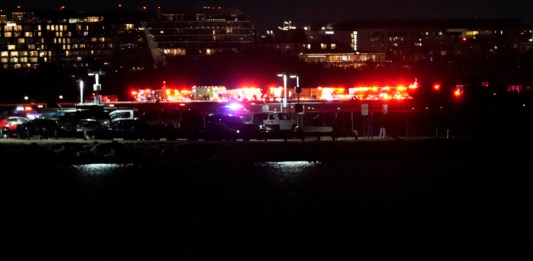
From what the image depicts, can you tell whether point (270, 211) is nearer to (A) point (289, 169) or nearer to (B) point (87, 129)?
(A) point (289, 169)

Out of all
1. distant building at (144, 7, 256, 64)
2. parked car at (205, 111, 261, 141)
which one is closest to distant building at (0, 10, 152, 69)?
distant building at (144, 7, 256, 64)

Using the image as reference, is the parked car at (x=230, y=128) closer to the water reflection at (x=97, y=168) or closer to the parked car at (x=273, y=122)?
the parked car at (x=273, y=122)

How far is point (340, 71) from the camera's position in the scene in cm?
12506

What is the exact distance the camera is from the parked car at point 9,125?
4184 centimetres

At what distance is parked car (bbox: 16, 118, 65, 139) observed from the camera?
40625mm

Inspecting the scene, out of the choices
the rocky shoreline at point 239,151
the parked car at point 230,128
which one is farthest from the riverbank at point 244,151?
the parked car at point 230,128

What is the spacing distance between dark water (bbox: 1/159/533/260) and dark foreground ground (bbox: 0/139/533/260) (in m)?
0.04

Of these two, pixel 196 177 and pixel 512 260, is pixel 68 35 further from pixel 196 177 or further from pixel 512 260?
pixel 512 260

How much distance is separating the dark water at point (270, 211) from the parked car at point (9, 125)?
8592 mm

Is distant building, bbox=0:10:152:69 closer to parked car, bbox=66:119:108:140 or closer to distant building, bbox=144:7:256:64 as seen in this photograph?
distant building, bbox=144:7:256:64

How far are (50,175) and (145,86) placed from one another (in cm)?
8499

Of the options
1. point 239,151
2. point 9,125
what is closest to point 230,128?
point 239,151

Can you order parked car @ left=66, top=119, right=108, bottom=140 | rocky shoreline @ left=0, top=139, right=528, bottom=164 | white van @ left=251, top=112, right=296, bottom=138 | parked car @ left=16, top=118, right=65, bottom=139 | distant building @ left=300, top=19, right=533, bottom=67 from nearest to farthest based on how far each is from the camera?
1. rocky shoreline @ left=0, top=139, right=528, bottom=164
2. parked car @ left=66, top=119, right=108, bottom=140
3. parked car @ left=16, top=118, right=65, bottom=139
4. white van @ left=251, top=112, right=296, bottom=138
5. distant building @ left=300, top=19, right=533, bottom=67

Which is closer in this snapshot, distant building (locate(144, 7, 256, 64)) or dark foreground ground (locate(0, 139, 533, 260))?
dark foreground ground (locate(0, 139, 533, 260))
